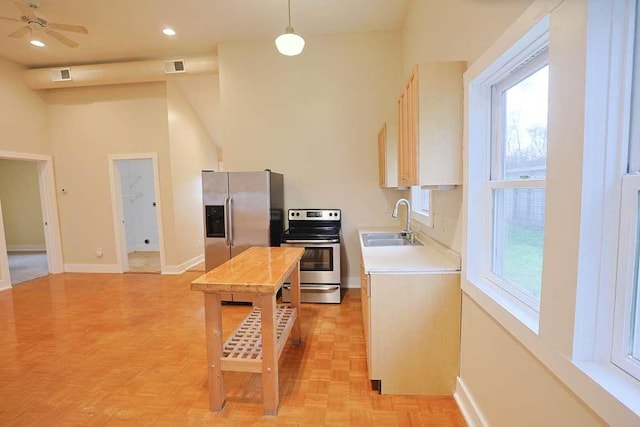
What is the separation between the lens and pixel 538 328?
3.70 ft

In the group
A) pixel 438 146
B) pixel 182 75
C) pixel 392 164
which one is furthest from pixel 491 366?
pixel 182 75

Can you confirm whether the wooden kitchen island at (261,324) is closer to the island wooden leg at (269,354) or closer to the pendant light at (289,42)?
the island wooden leg at (269,354)

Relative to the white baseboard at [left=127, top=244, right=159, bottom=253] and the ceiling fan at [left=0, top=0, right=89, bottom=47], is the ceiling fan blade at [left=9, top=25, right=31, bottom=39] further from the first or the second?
the white baseboard at [left=127, top=244, right=159, bottom=253]

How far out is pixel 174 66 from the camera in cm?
438

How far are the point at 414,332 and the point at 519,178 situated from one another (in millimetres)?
1113

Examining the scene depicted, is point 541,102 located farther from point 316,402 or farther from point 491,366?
point 316,402

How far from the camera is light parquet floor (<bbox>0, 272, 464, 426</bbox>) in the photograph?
1.86 meters

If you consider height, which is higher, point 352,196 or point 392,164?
point 392,164

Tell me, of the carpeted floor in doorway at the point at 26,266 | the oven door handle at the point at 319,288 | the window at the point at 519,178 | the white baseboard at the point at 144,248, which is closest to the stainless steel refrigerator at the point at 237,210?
the oven door handle at the point at 319,288

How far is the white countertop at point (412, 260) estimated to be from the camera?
6.24 feet

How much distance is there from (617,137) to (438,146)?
1.00m

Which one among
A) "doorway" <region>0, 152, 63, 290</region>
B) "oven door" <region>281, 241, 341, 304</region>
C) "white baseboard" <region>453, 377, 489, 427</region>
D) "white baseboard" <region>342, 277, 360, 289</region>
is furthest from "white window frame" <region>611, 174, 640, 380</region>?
"doorway" <region>0, 152, 63, 290</region>

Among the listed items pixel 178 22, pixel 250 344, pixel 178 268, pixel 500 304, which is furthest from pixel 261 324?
pixel 178 268

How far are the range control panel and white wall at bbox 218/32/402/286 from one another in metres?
0.14
